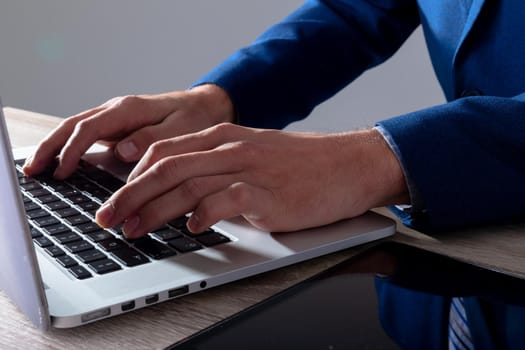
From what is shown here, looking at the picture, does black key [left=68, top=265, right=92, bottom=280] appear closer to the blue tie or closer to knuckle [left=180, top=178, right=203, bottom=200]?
knuckle [left=180, top=178, right=203, bottom=200]

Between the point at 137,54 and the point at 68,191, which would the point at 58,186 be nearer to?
the point at 68,191

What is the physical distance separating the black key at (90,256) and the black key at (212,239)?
85 millimetres

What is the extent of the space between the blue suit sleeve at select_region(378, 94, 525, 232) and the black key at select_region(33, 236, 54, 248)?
33 cm

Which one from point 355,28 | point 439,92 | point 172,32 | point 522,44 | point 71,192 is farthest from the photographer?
point 172,32

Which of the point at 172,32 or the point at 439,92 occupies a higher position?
the point at 172,32

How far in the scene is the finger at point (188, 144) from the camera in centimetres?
71

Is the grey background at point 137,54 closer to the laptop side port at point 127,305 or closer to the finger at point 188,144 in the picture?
the finger at point 188,144

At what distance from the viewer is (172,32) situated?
10.4 ft

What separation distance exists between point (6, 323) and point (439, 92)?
8.24ft

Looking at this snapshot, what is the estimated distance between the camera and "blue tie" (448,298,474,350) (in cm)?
52

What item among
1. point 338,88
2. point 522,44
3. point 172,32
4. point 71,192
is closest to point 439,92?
point 172,32

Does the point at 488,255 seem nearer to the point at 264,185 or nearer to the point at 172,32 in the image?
the point at 264,185

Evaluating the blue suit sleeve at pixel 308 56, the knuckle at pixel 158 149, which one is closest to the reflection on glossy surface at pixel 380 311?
the knuckle at pixel 158 149

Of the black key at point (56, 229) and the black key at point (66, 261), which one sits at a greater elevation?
the black key at point (56, 229)
